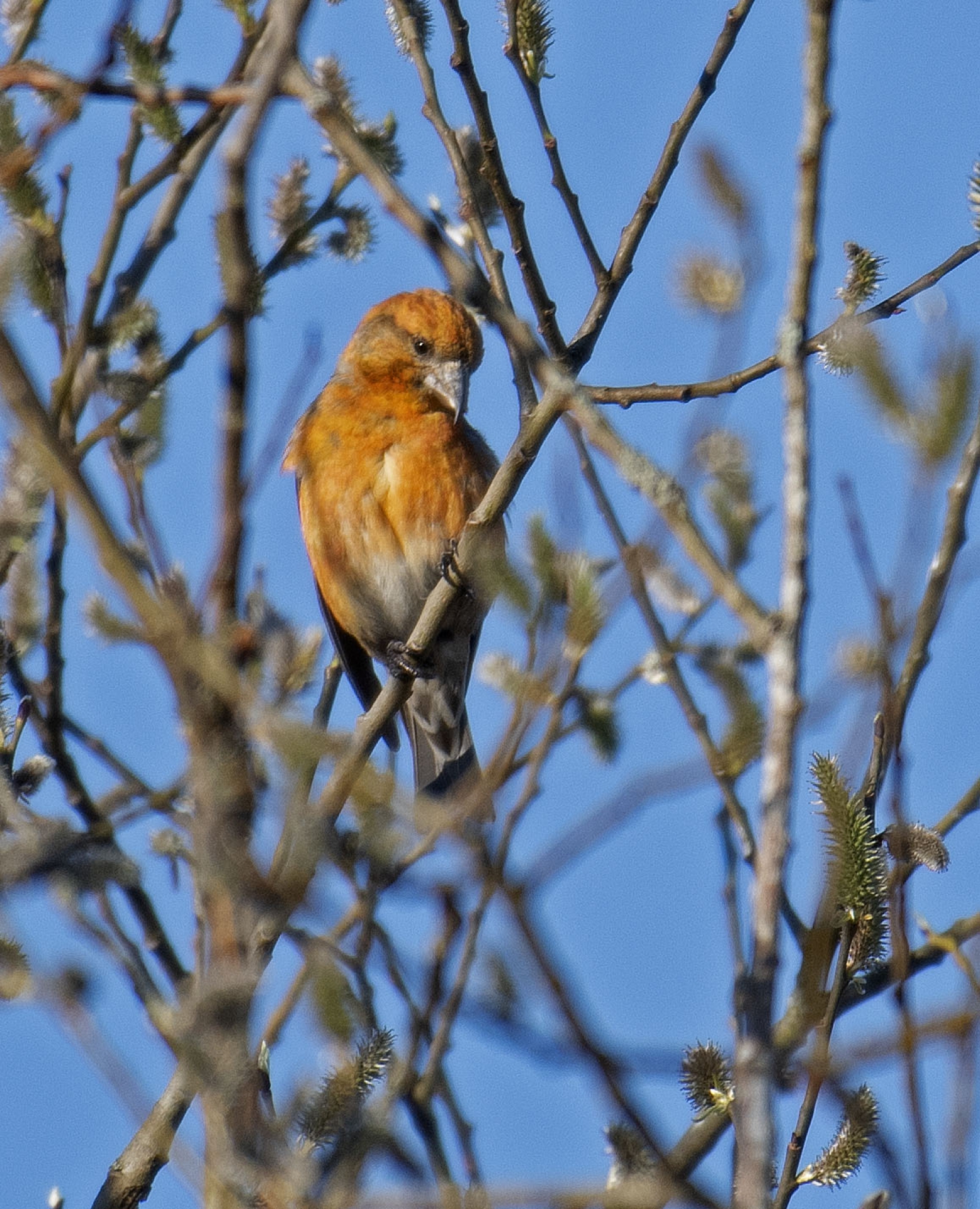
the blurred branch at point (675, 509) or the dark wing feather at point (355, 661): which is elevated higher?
the dark wing feather at point (355, 661)

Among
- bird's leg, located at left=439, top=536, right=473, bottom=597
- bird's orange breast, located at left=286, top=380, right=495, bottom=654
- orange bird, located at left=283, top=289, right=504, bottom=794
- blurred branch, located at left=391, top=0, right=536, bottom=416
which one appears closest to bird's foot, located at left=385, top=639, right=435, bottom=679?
bird's leg, located at left=439, top=536, right=473, bottom=597

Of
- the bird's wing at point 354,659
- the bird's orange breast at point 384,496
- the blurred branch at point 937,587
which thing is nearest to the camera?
the blurred branch at point 937,587

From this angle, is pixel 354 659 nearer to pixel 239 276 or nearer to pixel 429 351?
pixel 429 351

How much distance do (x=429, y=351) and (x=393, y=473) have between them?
556mm

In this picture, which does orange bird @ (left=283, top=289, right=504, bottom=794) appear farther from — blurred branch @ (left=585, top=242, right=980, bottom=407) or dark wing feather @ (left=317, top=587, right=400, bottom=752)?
blurred branch @ (left=585, top=242, right=980, bottom=407)

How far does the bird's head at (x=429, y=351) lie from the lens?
548 centimetres

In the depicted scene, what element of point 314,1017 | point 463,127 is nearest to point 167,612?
point 314,1017

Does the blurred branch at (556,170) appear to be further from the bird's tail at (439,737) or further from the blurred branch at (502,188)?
the bird's tail at (439,737)

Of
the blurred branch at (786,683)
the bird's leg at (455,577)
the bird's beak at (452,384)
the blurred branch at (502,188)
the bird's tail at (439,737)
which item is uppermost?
the bird's beak at (452,384)

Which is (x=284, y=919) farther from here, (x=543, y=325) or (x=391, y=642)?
(x=391, y=642)

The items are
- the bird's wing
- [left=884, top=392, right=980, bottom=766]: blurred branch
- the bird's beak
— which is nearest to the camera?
[left=884, top=392, right=980, bottom=766]: blurred branch

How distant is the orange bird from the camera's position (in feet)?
17.3

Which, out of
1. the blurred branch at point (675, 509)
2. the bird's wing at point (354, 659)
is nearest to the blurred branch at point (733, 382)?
the blurred branch at point (675, 509)

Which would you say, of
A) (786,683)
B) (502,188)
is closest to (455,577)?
(502,188)
